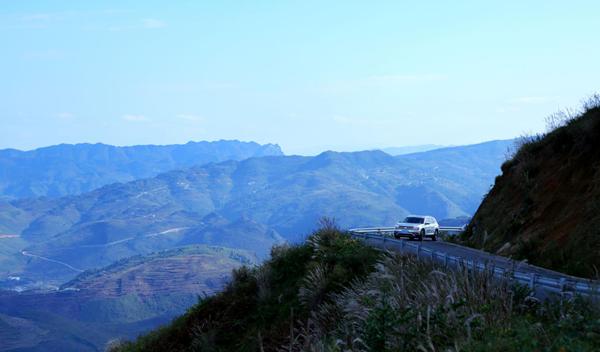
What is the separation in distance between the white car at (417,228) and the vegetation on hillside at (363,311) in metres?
10.7

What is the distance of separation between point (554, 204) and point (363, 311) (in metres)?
12.6

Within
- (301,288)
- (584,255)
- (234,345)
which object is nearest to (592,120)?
(584,255)

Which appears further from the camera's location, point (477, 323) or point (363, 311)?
point (363, 311)

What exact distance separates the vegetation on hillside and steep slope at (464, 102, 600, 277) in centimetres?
392

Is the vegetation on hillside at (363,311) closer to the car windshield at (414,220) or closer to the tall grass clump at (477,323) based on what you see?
the tall grass clump at (477,323)

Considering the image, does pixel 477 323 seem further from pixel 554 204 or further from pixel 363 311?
pixel 554 204

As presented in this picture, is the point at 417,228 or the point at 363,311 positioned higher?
the point at 363,311

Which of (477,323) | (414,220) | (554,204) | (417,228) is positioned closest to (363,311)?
(477,323)

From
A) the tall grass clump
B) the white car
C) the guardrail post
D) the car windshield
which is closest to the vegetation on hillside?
the tall grass clump

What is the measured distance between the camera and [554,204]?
25109 mm

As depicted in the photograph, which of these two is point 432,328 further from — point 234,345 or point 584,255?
point 234,345

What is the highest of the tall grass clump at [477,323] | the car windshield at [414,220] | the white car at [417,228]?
the tall grass clump at [477,323]

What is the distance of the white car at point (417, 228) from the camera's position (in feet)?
135

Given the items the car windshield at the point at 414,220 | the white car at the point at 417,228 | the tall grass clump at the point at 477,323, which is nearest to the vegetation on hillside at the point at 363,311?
the tall grass clump at the point at 477,323
